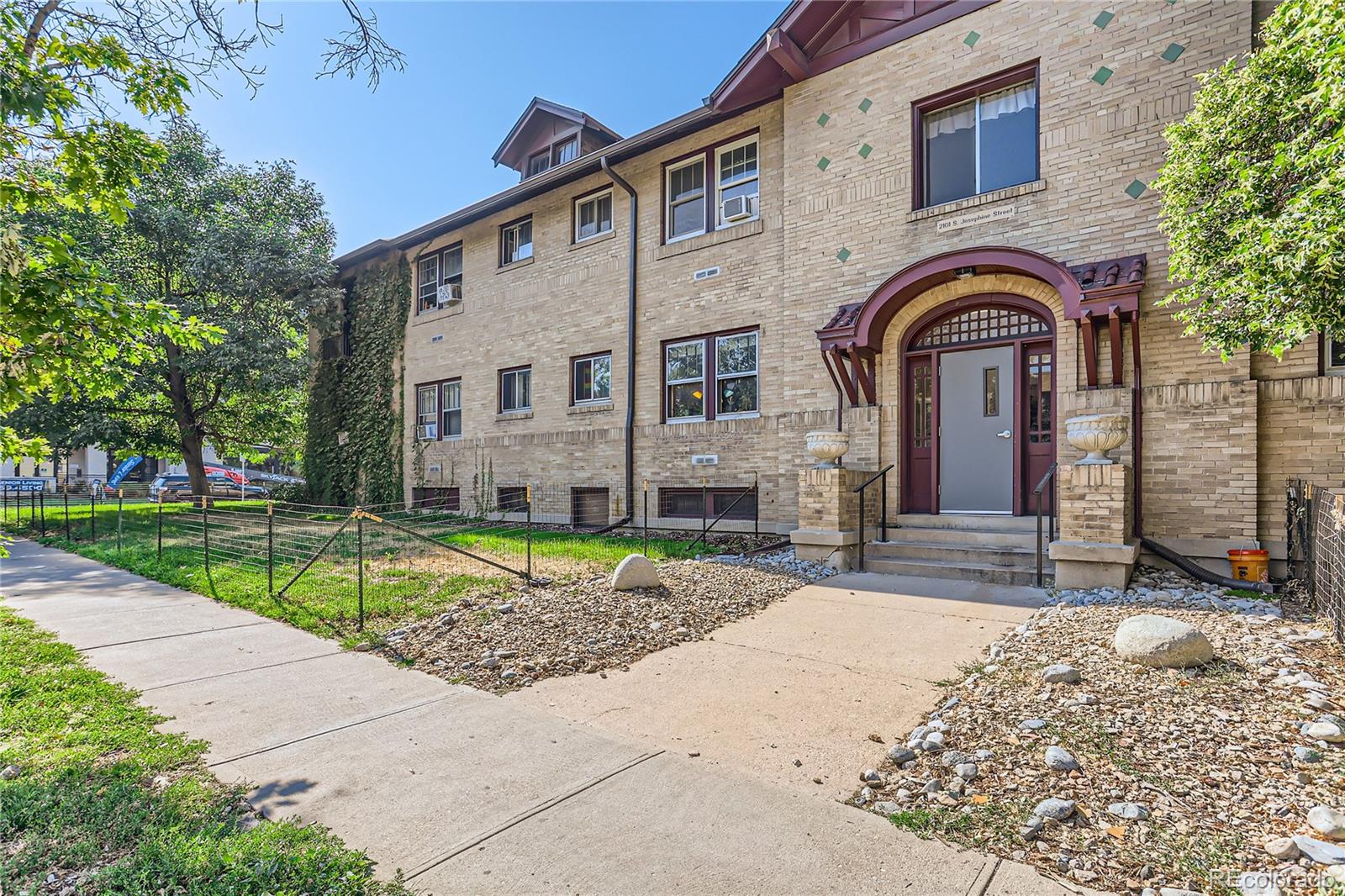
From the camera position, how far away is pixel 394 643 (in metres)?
5.77

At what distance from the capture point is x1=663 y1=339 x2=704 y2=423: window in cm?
1230

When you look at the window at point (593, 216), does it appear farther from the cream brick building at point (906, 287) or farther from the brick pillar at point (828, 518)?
the brick pillar at point (828, 518)

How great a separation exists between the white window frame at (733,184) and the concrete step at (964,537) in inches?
236

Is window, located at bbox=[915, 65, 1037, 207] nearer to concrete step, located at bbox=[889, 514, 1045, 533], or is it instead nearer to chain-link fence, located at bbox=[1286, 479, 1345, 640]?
concrete step, located at bbox=[889, 514, 1045, 533]

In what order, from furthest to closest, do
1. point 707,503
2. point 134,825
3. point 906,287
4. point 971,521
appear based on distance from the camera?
point 707,503 < point 906,287 < point 971,521 < point 134,825

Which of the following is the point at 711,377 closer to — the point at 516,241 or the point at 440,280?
the point at 516,241

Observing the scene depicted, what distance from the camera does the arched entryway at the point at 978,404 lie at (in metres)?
8.96

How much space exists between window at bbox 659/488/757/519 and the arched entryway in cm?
276

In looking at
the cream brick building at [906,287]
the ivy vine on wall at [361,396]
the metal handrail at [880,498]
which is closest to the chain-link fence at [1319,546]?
the cream brick building at [906,287]

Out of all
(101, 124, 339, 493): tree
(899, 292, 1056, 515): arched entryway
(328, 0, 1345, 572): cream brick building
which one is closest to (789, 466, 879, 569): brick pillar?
(328, 0, 1345, 572): cream brick building

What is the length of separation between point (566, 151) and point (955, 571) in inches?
519

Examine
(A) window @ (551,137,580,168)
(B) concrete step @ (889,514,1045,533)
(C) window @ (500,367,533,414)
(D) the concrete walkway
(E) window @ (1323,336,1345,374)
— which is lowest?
(D) the concrete walkway

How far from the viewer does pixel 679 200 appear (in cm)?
1277

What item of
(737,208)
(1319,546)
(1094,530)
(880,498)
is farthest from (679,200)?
(1319,546)
